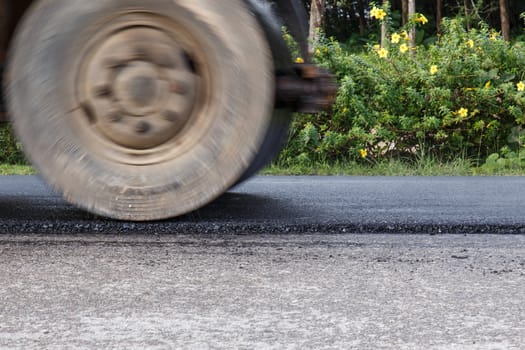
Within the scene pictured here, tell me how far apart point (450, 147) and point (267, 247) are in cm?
434

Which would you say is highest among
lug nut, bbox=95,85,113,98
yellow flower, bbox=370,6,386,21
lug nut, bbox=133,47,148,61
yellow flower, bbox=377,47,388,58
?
yellow flower, bbox=370,6,386,21

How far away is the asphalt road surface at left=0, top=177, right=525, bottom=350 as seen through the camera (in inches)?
62.7

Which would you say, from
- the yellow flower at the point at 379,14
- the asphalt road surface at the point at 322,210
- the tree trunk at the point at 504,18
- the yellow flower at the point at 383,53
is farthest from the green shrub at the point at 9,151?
the tree trunk at the point at 504,18

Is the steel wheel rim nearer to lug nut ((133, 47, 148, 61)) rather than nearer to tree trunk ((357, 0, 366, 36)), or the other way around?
lug nut ((133, 47, 148, 61))

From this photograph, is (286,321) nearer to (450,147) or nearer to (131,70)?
(131,70)

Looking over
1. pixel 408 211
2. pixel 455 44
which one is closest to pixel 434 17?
pixel 455 44

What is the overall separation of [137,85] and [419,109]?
13.5 feet

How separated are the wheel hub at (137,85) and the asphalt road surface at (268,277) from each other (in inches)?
14.1

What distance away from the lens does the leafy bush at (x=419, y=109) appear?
6465 mm

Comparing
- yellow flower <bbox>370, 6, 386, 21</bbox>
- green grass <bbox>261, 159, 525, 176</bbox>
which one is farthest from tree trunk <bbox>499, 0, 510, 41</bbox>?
green grass <bbox>261, 159, 525, 176</bbox>

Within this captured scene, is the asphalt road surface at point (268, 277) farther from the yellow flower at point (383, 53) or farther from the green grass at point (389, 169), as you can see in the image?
the yellow flower at point (383, 53)

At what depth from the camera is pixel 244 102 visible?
9.57 feet

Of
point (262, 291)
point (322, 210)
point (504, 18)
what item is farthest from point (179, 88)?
point (504, 18)

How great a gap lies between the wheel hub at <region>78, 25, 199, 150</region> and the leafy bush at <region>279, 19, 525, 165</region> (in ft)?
11.7
